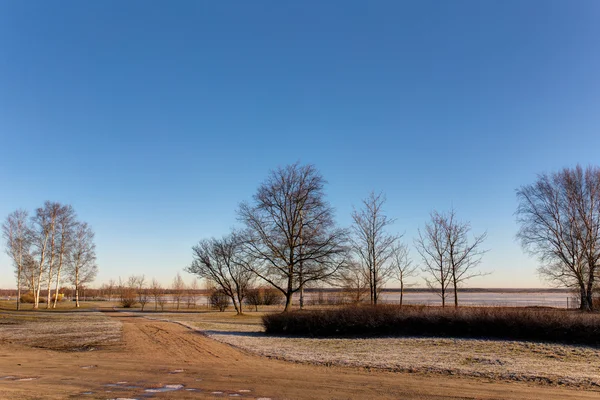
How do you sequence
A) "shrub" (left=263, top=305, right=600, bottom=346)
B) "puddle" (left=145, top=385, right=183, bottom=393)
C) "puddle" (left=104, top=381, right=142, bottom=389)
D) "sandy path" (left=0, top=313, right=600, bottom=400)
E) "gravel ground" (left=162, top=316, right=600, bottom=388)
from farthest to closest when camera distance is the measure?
"shrub" (left=263, top=305, right=600, bottom=346)
"gravel ground" (left=162, top=316, right=600, bottom=388)
"puddle" (left=104, top=381, right=142, bottom=389)
"puddle" (left=145, top=385, right=183, bottom=393)
"sandy path" (left=0, top=313, right=600, bottom=400)

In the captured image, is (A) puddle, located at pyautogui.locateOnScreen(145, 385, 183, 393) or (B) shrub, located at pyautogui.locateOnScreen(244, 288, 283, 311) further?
(B) shrub, located at pyautogui.locateOnScreen(244, 288, 283, 311)

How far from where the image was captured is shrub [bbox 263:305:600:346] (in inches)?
573

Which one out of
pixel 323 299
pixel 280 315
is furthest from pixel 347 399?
pixel 323 299

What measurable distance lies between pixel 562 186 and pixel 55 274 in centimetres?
5764

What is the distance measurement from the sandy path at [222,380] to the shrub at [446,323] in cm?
582

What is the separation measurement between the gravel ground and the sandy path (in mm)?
790

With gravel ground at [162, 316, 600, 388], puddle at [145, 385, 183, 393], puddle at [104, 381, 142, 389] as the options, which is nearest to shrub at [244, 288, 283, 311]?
gravel ground at [162, 316, 600, 388]

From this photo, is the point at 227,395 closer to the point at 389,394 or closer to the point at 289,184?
the point at 389,394

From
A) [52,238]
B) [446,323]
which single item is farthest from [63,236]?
[446,323]

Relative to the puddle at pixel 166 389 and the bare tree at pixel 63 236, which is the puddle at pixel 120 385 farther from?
the bare tree at pixel 63 236

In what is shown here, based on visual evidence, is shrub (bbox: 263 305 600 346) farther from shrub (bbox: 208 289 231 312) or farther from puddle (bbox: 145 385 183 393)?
shrub (bbox: 208 289 231 312)

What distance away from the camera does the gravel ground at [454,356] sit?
967cm

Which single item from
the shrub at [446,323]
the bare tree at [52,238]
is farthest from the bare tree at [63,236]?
the shrub at [446,323]

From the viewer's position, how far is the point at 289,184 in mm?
34125
